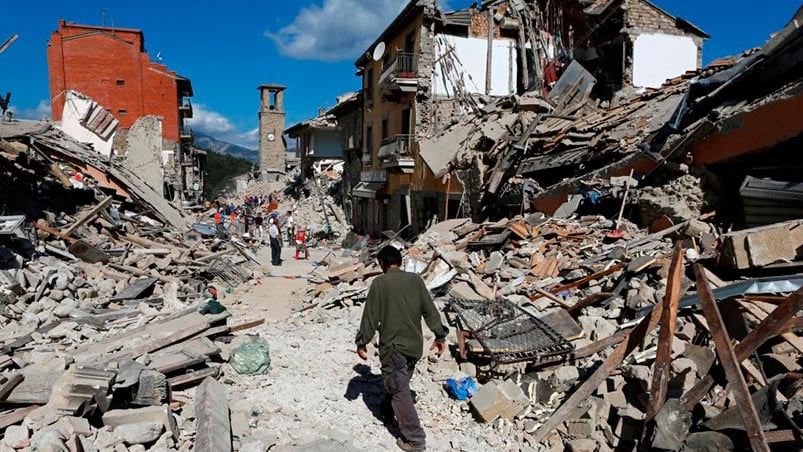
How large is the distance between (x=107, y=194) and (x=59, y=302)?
833 cm

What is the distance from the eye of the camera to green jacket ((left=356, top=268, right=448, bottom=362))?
4648 mm

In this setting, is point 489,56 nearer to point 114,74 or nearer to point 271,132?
point 114,74

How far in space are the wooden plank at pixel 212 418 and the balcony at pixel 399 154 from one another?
53.4 feet

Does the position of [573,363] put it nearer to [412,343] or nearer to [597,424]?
[597,424]

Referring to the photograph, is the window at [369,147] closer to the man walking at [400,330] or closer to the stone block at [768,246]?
the stone block at [768,246]

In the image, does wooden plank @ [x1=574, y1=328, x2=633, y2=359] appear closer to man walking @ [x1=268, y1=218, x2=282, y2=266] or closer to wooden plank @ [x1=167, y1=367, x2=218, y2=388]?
wooden plank @ [x1=167, y1=367, x2=218, y2=388]

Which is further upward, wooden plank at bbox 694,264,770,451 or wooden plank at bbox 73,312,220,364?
wooden plank at bbox 694,264,770,451

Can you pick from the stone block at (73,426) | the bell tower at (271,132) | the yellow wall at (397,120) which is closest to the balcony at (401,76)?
the yellow wall at (397,120)

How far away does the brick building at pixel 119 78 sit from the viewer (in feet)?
116

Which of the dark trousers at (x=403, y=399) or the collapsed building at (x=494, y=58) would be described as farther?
the collapsed building at (x=494, y=58)

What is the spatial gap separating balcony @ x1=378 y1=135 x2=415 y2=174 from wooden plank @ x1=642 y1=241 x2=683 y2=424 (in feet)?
55.3

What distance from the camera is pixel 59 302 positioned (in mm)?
9477

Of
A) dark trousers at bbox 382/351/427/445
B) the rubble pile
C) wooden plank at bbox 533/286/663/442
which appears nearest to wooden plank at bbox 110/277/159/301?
the rubble pile

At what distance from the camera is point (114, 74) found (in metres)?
36.4
